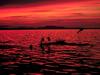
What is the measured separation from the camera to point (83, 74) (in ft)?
89.1

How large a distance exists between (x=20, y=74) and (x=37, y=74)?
1.94 metres

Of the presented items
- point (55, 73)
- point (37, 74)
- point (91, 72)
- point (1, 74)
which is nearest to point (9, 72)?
point (1, 74)

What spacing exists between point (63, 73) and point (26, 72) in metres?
4.53

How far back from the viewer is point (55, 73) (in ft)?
91.2

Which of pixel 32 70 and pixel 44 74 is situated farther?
pixel 32 70

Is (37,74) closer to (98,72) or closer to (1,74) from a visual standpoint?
(1,74)

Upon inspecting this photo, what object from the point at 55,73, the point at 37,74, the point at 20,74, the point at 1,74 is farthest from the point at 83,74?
the point at 1,74

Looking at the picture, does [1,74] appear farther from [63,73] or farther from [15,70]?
[63,73]

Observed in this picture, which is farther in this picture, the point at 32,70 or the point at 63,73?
the point at 32,70

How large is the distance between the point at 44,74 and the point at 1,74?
16.2ft

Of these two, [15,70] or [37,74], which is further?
[15,70]

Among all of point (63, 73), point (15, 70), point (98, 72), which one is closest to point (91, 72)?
point (98, 72)

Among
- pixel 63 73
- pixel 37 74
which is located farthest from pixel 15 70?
pixel 63 73

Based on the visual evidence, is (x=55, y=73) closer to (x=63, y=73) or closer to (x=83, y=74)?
(x=63, y=73)
